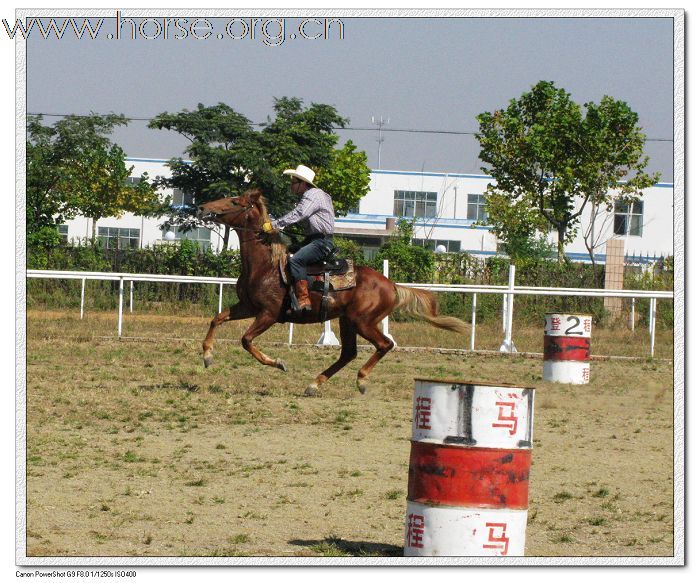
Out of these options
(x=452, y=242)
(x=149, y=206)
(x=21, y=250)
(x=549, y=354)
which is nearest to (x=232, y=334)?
(x=549, y=354)

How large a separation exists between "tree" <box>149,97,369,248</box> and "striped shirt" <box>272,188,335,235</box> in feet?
62.6

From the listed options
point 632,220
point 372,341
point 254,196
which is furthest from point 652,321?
point 632,220

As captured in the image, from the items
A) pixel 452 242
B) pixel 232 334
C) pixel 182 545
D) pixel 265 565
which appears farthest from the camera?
pixel 452 242

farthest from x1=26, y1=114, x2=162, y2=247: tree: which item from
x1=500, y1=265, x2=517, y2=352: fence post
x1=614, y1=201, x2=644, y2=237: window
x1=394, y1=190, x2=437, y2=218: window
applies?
x1=394, y1=190, x2=437, y2=218: window

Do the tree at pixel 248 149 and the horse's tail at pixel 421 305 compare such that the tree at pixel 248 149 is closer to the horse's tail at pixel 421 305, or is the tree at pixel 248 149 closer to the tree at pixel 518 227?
the tree at pixel 518 227

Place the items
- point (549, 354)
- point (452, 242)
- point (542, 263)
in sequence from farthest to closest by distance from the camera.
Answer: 1. point (452, 242)
2. point (542, 263)
3. point (549, 354)

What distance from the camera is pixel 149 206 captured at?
4312cm

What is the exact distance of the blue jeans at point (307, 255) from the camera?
13.2 meters

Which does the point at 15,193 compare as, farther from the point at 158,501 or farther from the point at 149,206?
the point at 149,206

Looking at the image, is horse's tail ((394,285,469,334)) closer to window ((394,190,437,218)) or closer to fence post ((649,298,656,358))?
fence post ((649,298,656,358))

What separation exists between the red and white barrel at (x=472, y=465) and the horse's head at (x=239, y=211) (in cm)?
677

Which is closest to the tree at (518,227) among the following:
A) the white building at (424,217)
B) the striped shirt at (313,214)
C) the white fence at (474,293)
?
the white building at (424,217)

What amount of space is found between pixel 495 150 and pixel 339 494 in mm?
23716

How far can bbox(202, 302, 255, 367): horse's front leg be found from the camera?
12.9 m
